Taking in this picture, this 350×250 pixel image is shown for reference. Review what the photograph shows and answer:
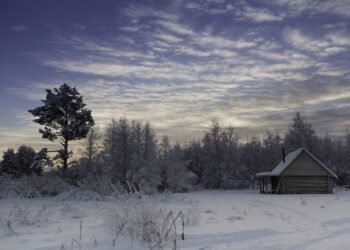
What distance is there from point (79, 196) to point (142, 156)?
16.4 metres

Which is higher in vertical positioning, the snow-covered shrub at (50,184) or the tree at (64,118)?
the tree at (64,118)

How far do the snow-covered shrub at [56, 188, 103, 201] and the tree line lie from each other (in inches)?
80.0

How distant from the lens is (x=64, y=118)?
40406 millimetres

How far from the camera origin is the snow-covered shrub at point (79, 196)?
106 ft

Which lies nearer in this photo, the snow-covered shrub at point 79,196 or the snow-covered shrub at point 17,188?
the snow-covered shrub at point 79,196

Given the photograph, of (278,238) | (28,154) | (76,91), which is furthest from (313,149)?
(278,238)

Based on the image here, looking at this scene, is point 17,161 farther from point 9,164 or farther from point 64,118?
point 64,118

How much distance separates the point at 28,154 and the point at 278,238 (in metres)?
57.1

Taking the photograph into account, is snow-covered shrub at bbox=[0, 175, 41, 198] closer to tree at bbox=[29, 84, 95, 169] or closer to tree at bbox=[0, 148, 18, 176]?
tree at bbox=[29, 84, 95, 169]

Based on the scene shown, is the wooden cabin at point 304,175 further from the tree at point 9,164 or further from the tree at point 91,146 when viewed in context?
the tree at point 9,164

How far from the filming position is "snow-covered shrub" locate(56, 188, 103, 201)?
106ft

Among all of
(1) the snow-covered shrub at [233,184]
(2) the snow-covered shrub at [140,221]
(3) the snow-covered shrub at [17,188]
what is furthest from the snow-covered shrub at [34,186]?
(1) the snow-covered shrub at [233,184]

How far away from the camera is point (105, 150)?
47812mm

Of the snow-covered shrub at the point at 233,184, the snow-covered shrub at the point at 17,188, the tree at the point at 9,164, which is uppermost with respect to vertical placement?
the tree at the point at 9,164
